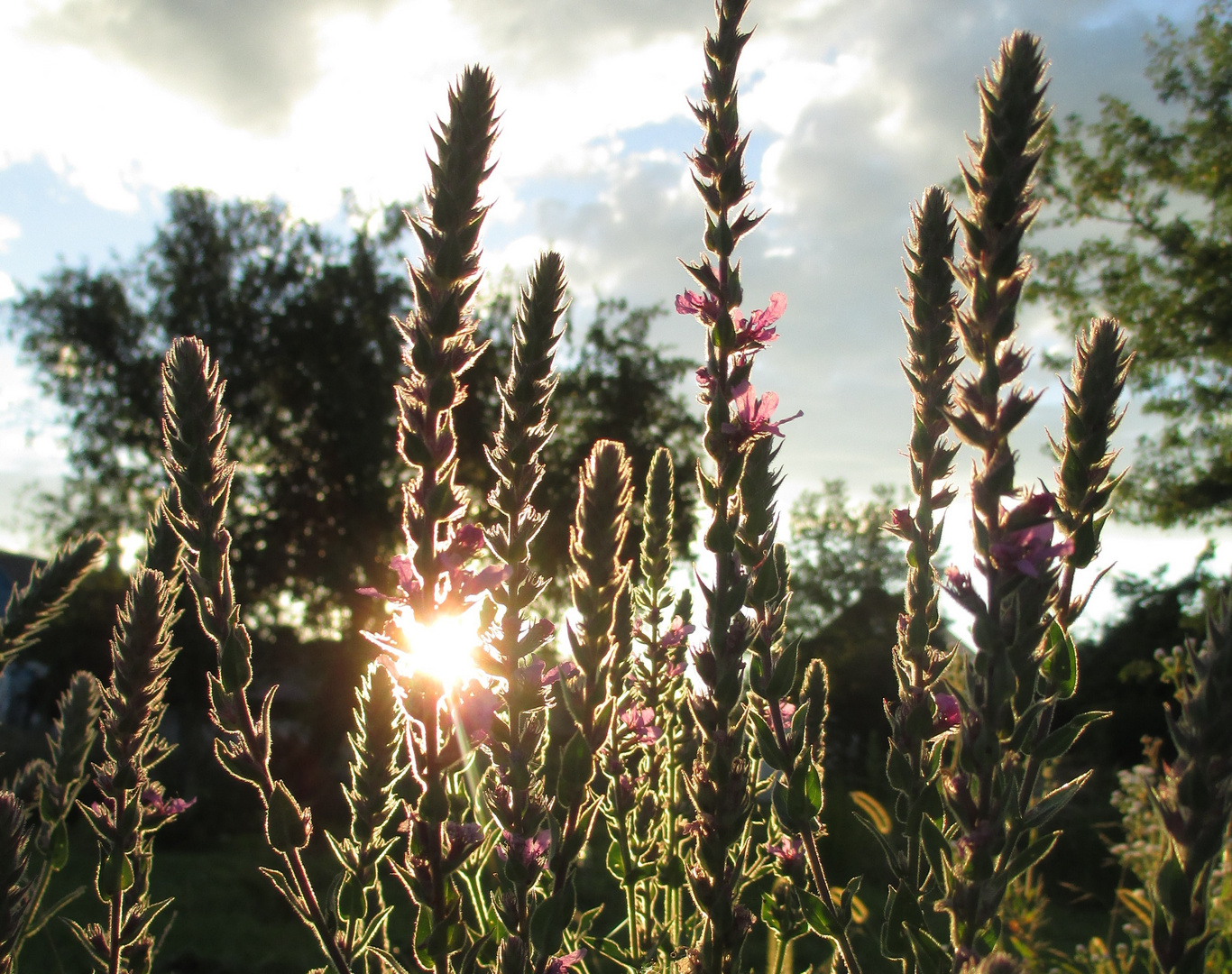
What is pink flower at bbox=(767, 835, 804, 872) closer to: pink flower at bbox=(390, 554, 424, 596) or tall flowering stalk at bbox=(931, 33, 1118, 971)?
tall flowering stalk at bbox=(931, 33, 1118, 971)

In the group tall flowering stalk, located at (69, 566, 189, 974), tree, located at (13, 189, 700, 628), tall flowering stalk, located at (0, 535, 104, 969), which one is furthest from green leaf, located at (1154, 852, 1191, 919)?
tree, located at (13, 189, 700, 628)

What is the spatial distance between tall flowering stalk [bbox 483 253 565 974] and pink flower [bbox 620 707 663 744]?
36.8 inches

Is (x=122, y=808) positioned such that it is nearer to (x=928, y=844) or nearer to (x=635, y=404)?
(x=928, y=844)

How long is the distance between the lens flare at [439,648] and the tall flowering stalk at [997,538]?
599 mm

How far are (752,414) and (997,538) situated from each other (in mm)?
473

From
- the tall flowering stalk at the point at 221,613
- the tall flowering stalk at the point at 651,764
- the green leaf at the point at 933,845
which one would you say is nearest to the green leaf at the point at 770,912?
the tall flowering stalk at the point at 651,764

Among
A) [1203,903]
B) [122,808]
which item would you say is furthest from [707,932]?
[122,808]

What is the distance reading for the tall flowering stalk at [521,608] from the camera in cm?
109

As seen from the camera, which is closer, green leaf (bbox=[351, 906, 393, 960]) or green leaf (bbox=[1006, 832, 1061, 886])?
green leaf (bbox=[1006, 832, 1061, 886])

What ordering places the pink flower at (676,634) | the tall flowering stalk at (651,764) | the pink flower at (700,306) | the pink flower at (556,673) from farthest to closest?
the pink flower at (676,634)
the tall flowering stalk at (651,764)
the pink flower at (700,306)
the pink flower at (556,673)

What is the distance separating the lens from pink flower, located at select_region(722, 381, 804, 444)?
1260 millimetres

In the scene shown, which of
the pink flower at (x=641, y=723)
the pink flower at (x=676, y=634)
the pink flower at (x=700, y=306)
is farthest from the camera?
the pink flower at (x=676, y=634)

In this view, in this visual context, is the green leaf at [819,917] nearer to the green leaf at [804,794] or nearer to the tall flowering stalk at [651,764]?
the green leaf at [804,794]

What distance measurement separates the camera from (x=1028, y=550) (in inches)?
37.2
